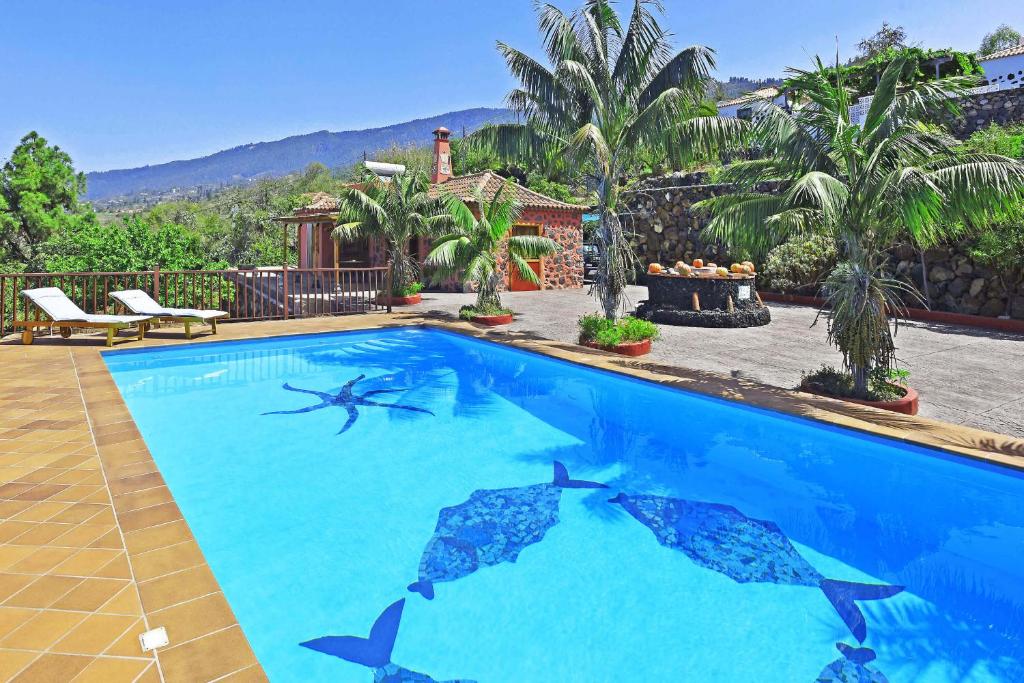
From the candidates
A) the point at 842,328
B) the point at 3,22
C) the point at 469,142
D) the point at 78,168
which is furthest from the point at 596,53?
the point at 78,168

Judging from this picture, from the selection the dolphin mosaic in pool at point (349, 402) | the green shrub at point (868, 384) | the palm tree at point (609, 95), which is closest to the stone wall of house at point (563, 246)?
the palm tree at point (609, 95)

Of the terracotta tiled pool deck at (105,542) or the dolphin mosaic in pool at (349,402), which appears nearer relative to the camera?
the terracotta tiled pool deck at (105,542)

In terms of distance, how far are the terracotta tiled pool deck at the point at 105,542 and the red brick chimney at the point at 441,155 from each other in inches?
809

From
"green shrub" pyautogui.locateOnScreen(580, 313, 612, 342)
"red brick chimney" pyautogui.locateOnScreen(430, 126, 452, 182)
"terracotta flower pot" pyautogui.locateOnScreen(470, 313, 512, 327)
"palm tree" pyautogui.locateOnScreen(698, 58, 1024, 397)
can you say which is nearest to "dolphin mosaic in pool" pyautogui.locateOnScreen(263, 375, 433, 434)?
"green shrub" pyautogui.locateOnScreen(580, 313, 612, 342)

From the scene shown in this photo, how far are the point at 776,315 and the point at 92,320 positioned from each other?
48.2 feet

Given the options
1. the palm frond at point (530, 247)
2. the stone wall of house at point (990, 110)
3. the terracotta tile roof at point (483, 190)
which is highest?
the stone wall of house at point (990, 110)

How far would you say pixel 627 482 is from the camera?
559 cm

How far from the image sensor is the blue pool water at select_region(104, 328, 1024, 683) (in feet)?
10.7

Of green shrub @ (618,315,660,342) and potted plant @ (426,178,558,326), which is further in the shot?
potted plant @ (426,178,558,326)

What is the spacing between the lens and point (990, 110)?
59.9 feet

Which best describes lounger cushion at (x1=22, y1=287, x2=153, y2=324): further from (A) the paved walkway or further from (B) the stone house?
(B) the stone house

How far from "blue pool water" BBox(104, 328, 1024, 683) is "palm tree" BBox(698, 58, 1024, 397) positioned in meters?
1.70

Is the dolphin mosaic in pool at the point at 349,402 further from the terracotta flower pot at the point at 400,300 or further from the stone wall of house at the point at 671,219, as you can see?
the stone wall of house at the point at 671,219

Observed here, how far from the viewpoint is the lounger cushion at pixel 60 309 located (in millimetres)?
9938
